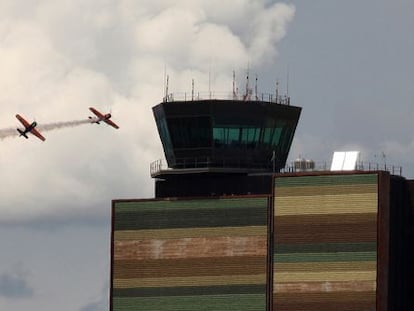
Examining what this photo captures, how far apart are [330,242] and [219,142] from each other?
17805mm

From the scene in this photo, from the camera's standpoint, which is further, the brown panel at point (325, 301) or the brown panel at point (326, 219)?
the brown panel at point (326, 219)

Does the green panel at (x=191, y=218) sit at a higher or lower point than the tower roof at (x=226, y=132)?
lower

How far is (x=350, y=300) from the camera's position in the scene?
147125 millimetres

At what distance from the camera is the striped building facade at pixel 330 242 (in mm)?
147125

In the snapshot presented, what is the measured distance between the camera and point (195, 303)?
154 metres

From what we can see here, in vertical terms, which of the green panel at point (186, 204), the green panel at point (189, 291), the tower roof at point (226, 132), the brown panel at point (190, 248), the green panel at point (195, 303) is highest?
the tower roof at point (226, 132)

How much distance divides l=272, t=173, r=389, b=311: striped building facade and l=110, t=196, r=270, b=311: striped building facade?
227 centimetres

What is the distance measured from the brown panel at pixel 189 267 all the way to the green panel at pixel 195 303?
7.04 ft

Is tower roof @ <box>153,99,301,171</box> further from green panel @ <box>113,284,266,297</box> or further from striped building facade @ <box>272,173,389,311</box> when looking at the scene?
green panel @ <box>113,284,266,297</box>

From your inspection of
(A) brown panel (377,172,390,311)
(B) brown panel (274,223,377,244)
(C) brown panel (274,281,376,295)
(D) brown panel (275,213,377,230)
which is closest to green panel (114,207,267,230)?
(D) brown panel (275,213,377,230)

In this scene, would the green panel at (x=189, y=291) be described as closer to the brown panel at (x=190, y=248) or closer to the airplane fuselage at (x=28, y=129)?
the brown panel at (x=190, y=248)

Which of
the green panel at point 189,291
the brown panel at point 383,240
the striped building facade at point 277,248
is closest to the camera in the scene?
the brown panel at point 383,240

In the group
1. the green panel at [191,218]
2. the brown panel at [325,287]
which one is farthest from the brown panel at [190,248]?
the brown panel at [325,287]

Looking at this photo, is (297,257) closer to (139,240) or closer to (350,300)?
(350,300)
